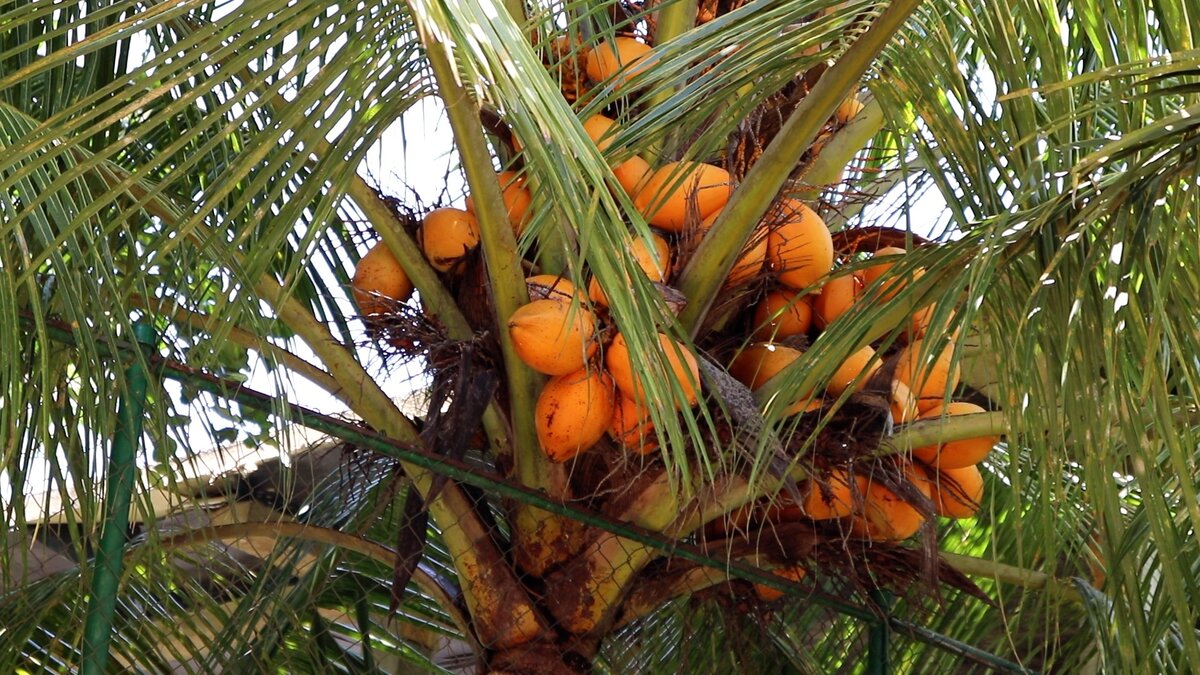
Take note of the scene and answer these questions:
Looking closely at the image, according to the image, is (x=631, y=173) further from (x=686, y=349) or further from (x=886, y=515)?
(x=886, y=515)

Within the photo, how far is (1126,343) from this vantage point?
1309mm

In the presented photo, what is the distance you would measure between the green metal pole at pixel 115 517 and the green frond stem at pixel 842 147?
869 mm

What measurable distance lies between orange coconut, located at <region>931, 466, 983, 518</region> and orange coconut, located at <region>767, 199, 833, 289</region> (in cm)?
29

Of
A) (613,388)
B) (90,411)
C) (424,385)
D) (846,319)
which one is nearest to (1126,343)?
(846,319)

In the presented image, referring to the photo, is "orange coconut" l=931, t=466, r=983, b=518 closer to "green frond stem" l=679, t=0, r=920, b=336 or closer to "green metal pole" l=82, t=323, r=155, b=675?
"green frond stem" l=679, t=0, r=920, b=336

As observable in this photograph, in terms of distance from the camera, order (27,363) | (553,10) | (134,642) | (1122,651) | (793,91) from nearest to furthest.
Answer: (553,10), (1122,651), (27,363), (793,91), (134,642)

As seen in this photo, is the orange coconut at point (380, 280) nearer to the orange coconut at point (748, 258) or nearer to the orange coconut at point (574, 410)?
the orange coconut at point (574, 410)

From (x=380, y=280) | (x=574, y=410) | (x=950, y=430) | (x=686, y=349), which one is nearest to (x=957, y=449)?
(x=950, y=430)

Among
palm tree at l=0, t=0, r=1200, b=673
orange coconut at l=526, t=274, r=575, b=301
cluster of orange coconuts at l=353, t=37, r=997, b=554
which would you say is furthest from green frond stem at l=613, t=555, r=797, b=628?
orange coconut at l=526, t=274, r=575, b=301

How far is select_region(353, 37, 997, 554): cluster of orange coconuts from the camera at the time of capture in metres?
1.47

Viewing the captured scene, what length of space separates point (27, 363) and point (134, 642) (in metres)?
0.47

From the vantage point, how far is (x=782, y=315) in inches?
66.1

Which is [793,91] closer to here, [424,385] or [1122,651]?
[424,385]

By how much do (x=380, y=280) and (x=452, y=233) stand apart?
11cm
